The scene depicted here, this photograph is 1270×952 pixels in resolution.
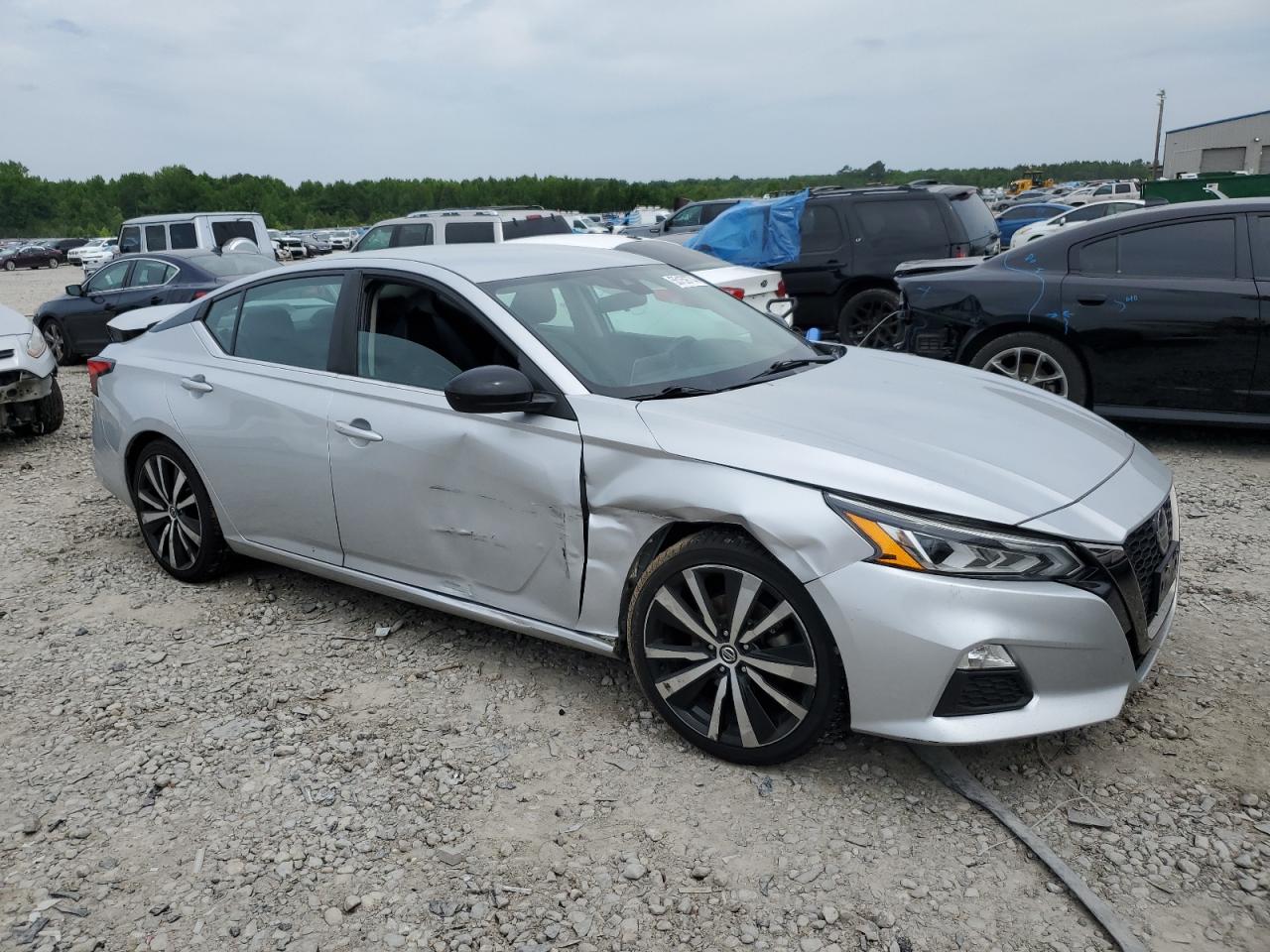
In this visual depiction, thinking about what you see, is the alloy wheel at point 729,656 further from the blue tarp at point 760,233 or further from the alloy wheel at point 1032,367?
the blue tarp at point 760,233

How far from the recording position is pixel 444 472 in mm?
3643

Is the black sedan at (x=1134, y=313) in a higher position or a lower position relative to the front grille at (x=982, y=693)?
higher

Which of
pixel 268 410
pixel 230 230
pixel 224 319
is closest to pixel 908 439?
pixel 268 410

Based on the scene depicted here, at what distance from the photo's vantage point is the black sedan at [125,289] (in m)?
12.1

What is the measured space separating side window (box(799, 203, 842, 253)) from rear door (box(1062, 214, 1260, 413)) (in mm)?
4555

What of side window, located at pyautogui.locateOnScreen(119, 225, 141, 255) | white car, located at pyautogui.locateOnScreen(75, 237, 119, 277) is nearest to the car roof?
side window, located at pyautogui.locateOnScreen(119, 225, 141, 255)

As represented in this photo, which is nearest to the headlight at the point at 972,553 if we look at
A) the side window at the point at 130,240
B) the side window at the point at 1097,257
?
the side window at the point at 1097,257

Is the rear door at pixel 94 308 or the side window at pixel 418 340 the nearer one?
the side window at pixel 418 340

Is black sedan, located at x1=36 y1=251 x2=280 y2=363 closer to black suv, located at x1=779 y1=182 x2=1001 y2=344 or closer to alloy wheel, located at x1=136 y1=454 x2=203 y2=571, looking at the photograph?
black suv, located at x1=779 y1=182 x2=1001 y2=344

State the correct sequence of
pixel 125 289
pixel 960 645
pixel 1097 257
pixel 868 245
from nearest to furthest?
pixel 960 645
pixel 1097 257
pixel 868 245
pixel 125 289

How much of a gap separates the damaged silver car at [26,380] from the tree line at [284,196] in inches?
2997

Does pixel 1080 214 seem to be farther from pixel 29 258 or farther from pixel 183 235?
pixel 29 258

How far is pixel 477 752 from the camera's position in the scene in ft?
11.1

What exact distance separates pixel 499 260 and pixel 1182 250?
4.71 m
